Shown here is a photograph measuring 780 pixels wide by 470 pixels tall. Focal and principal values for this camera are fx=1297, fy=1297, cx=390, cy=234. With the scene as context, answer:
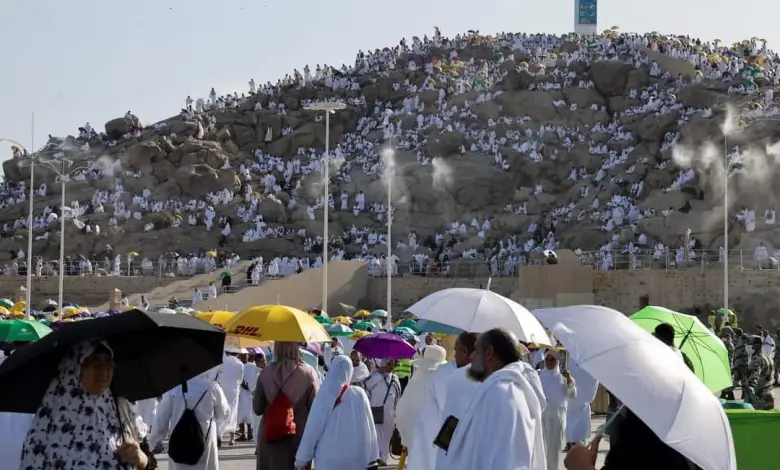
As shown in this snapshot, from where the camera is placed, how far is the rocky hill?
50062 mm

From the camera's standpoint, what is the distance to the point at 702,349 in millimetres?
9344

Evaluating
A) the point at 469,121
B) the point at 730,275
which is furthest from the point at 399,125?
the point at 730,275

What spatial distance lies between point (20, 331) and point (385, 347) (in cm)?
374

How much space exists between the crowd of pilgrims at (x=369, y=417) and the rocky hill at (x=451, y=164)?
32.7 meters

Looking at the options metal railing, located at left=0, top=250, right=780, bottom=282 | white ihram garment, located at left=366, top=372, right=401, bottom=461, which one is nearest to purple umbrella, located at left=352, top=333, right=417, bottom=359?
white ihram garment, located at left=366, top=372, right=401, bottom=461

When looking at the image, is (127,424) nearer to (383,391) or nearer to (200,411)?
(200,411)

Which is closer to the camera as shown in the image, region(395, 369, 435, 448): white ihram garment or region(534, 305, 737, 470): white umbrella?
Result: region(534, 305, 737, 470): white umbrella

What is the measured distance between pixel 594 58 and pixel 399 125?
1210 centimetres

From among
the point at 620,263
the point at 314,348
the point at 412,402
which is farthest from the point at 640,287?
the point at 412,402

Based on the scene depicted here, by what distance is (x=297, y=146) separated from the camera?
69500 mm

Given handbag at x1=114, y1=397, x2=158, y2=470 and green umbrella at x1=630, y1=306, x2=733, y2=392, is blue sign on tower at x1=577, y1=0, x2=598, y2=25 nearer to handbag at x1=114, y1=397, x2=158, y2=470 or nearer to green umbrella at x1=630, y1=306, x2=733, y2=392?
green umbrella at x1=630, y1=306, x2=733, y2=392

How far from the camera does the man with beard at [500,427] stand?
5.40 m

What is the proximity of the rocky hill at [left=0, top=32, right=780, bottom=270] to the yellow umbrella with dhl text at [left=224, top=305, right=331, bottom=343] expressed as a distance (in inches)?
1286

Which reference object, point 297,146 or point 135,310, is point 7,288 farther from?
point 135,310
